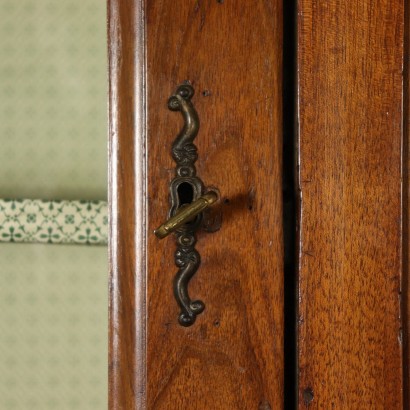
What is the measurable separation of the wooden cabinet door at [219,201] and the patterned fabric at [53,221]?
0.21 m

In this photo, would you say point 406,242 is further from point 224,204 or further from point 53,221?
point 53,221

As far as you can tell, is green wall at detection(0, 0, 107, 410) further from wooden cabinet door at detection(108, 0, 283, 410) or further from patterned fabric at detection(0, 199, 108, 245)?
wooden cabinet door at detection(108, 0, 283, 410)

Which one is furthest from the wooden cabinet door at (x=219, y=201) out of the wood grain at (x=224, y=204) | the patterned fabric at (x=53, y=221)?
the patterned fabric at (x=53, y=221)

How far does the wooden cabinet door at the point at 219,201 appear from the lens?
40 centimetres

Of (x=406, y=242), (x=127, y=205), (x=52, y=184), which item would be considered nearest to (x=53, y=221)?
(x=52, y=184)

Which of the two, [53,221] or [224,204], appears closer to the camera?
[224,204]

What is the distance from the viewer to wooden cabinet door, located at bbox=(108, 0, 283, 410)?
1.33ft

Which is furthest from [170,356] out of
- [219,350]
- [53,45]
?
[53,45]

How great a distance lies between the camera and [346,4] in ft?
1.34

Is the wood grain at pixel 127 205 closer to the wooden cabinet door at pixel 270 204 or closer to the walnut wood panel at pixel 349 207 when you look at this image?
the wooden cabinet door at pixel 270 204

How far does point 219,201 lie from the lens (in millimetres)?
405

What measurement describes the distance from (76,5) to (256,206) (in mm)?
Result: 361

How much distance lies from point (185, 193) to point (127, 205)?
4cm

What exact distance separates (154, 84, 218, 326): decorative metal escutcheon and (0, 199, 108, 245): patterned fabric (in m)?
0.22
